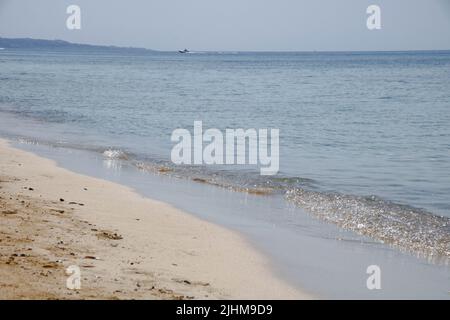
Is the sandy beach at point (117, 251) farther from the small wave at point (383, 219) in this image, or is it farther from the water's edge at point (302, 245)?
the small wave at point (383, 219)

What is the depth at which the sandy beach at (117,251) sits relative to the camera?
5.54 m

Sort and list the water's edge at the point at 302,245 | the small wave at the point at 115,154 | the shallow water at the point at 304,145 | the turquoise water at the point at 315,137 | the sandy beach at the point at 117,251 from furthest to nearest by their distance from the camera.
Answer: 1. the small wave at the point at 115,154
2. the turquoise water at the point at 315,137
3. the shallow water at the point at 304,145
4. the water's edge at the point at 302,245
5. the sandy beach at the point at 117,251

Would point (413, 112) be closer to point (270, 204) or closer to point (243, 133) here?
point (243, 133)

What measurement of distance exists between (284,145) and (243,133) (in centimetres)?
276

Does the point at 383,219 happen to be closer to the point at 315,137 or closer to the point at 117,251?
the point at 117,251

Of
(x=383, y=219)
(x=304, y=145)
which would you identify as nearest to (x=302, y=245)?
(x=383, y=219)

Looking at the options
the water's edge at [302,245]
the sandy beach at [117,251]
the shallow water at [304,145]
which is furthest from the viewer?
the shallow water at [304,145]

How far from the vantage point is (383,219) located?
31.0ft

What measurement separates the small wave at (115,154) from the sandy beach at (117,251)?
481 centimetres

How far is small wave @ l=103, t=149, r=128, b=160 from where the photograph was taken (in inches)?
584

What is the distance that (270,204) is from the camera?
1042 centimetres

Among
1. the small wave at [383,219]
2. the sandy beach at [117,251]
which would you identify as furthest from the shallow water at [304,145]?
the sandy beach at [117,251]

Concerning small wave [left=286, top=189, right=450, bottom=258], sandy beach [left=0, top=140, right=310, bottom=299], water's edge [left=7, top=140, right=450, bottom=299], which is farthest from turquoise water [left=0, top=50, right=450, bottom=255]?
sandy beach [left=0, top=140, right=310, bottom=299]
